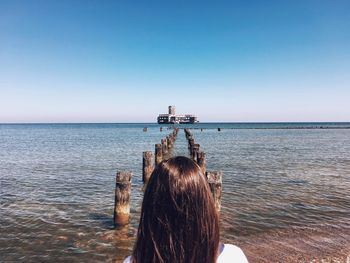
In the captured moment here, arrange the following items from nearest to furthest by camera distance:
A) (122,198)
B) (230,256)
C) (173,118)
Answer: (230,256) → (122,198) → (173,118)

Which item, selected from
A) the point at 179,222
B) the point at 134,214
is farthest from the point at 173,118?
the point at 179,222

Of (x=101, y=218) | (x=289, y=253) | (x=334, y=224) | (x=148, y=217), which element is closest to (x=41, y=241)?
(x=101, y=218)

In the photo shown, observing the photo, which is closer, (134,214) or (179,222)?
(179,222)

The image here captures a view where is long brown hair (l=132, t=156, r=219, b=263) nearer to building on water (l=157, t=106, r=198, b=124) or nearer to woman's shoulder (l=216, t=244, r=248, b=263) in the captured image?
woman's shoulder (l=216, t=244, r=248, b=263)

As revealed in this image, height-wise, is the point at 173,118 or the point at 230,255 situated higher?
the point at 173,118

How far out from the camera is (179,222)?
1850 millimetres

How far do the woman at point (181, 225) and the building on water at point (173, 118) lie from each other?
144 metres

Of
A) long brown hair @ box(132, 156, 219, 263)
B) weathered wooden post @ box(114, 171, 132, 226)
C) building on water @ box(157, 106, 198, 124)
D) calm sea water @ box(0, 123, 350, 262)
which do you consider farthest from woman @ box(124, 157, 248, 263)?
building on water @ box(157, 106, 198, 124)

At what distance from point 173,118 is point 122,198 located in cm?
13951

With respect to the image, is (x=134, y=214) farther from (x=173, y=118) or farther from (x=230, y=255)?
(x=173, y=118)

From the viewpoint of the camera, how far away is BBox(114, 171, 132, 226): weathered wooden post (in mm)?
8688

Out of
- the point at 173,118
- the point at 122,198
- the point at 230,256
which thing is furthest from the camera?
the point at 173,118

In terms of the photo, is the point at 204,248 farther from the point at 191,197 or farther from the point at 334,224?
the point at 334,224

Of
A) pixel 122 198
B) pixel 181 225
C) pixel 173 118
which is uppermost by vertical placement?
pixel 173 118
